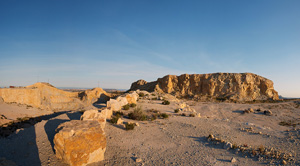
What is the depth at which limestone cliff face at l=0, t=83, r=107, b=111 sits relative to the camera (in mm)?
17891

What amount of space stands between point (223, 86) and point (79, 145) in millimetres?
→ 33553

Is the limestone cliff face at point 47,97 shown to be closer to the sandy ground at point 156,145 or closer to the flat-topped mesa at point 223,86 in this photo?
the sandy ground at point 156,145

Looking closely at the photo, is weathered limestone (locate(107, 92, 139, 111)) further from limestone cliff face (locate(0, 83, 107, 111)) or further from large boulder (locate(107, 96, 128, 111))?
limestone cliff face (locate(0, 83, 107, 111))

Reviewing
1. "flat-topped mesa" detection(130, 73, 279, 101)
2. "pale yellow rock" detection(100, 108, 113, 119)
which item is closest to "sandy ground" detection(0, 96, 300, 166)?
"pale yellow rock" detection(100, 108, 113, 119)

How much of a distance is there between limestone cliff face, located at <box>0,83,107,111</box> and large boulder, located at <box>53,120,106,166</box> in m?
18.7

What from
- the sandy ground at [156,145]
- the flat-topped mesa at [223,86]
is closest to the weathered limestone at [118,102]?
the sandy ground at [156,145]

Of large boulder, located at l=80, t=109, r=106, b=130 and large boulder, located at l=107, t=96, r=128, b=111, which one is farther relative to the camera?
large boulder, located at l=107, t=96, r=128, b=111

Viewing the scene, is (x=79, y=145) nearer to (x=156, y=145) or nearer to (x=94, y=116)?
(x=156, y=145)

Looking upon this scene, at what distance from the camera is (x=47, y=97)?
2175cm

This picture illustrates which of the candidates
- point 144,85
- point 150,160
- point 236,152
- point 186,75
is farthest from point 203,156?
point 144,85

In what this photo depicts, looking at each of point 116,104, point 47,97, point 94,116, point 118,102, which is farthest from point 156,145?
point 47,97

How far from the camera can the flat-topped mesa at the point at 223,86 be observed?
30.9 m

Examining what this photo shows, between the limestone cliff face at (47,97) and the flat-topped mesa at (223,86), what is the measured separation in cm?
1535

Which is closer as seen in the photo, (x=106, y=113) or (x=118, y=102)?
(x=106, y=113)
